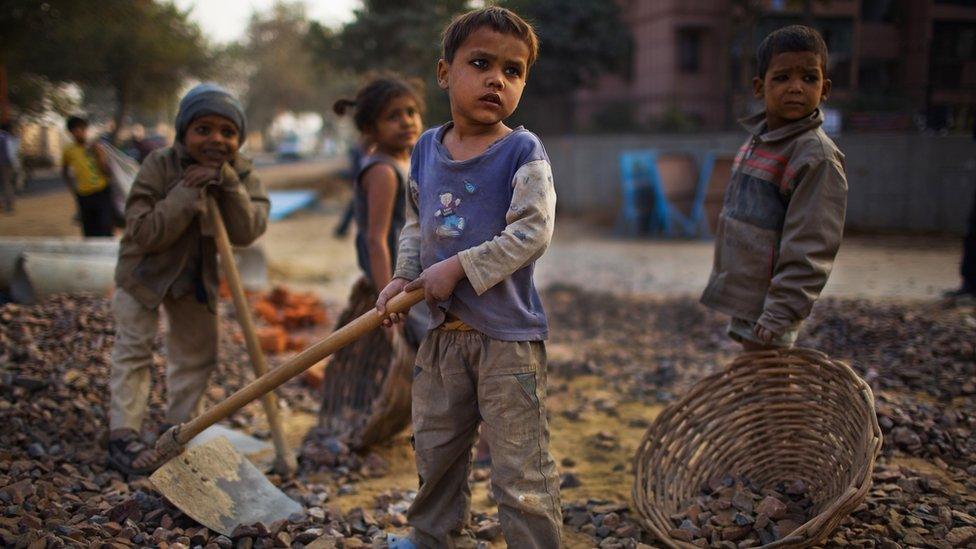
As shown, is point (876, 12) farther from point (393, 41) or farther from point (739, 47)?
point (393, 41)

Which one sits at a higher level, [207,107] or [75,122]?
[75,122]

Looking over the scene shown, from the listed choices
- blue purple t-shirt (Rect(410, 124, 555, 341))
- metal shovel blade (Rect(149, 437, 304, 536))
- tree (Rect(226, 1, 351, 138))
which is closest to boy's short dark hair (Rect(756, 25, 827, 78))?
blue purple t-shirt (Rect(410, 124, 555, 341))

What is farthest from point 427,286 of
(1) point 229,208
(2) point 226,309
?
(2) point 226,309

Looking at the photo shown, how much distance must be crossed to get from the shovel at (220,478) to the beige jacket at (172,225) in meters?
0.84

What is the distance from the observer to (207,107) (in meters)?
3.25

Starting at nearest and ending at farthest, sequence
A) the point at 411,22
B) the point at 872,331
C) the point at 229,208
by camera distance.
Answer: the point at 229,208 < the point at 872,331 < the point at 411,22

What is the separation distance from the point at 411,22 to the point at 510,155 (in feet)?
47.4

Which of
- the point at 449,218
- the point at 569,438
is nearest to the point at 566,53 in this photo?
the point at 569,438

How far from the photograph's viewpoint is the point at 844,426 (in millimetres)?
2812

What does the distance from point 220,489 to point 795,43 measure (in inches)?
114

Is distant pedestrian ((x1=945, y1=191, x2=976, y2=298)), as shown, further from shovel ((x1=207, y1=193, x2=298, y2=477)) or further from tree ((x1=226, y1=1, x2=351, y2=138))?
tree ((x1=226, y1=1, x2=351, y2=138))

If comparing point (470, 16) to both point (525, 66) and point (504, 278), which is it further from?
point (504, 278)

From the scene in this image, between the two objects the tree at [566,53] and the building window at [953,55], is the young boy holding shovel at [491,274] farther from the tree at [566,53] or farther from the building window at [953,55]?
the tree at [566,53]

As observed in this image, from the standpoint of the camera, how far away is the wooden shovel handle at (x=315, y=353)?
233 centimetres
